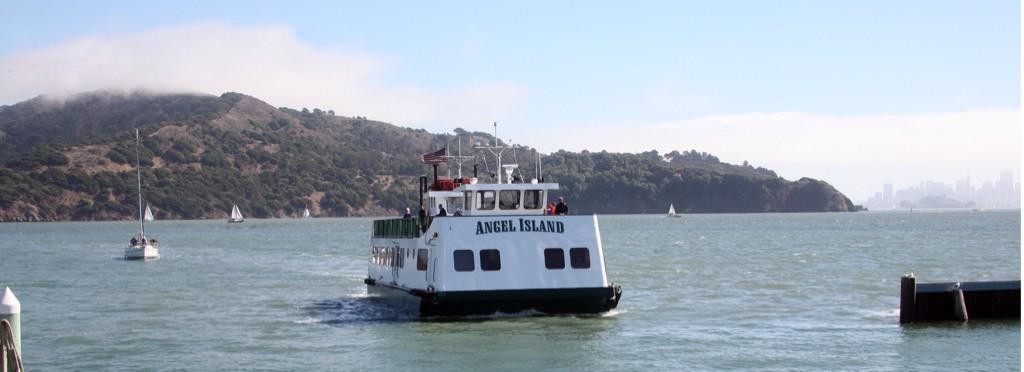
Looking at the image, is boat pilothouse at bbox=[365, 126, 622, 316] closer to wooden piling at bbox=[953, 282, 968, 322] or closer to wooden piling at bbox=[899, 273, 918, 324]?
wooden piling at bbox=[899, 273, 918, 324]

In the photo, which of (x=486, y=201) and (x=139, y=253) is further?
(x=139, y=253)

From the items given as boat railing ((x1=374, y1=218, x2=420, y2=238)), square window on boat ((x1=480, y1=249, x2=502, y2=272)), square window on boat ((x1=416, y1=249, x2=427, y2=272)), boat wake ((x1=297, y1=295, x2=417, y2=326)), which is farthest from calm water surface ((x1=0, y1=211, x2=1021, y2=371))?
boat railing ((x1=374, y1=218, x2=420, y2=238))

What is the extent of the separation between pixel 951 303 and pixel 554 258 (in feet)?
32.4

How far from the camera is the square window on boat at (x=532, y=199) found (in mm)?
36188

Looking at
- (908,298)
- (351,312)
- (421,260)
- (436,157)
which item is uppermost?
(436,157)

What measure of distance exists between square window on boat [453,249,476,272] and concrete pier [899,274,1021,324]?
10.6 m

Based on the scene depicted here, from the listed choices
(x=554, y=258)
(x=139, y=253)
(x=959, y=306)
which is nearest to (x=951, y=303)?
(x=959, y=306)

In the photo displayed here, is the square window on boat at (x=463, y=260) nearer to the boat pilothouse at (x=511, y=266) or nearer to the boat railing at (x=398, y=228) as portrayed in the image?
the boat pilothouse at (x=511, y=266)

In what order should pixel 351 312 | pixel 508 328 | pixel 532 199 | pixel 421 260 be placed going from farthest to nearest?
pixel 351 312 < pixel 532 199 < pixel 421 260 < pixel 508 328

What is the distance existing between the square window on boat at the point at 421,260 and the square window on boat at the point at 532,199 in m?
2.99

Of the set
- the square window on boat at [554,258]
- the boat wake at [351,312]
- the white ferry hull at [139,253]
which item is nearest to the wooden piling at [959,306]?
the square window on boat at [554,258]

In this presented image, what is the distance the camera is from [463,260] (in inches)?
1315

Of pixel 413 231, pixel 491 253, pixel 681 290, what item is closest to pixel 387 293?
pixel 413 231

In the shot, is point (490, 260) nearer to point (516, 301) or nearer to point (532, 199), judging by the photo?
point (516, 301)
